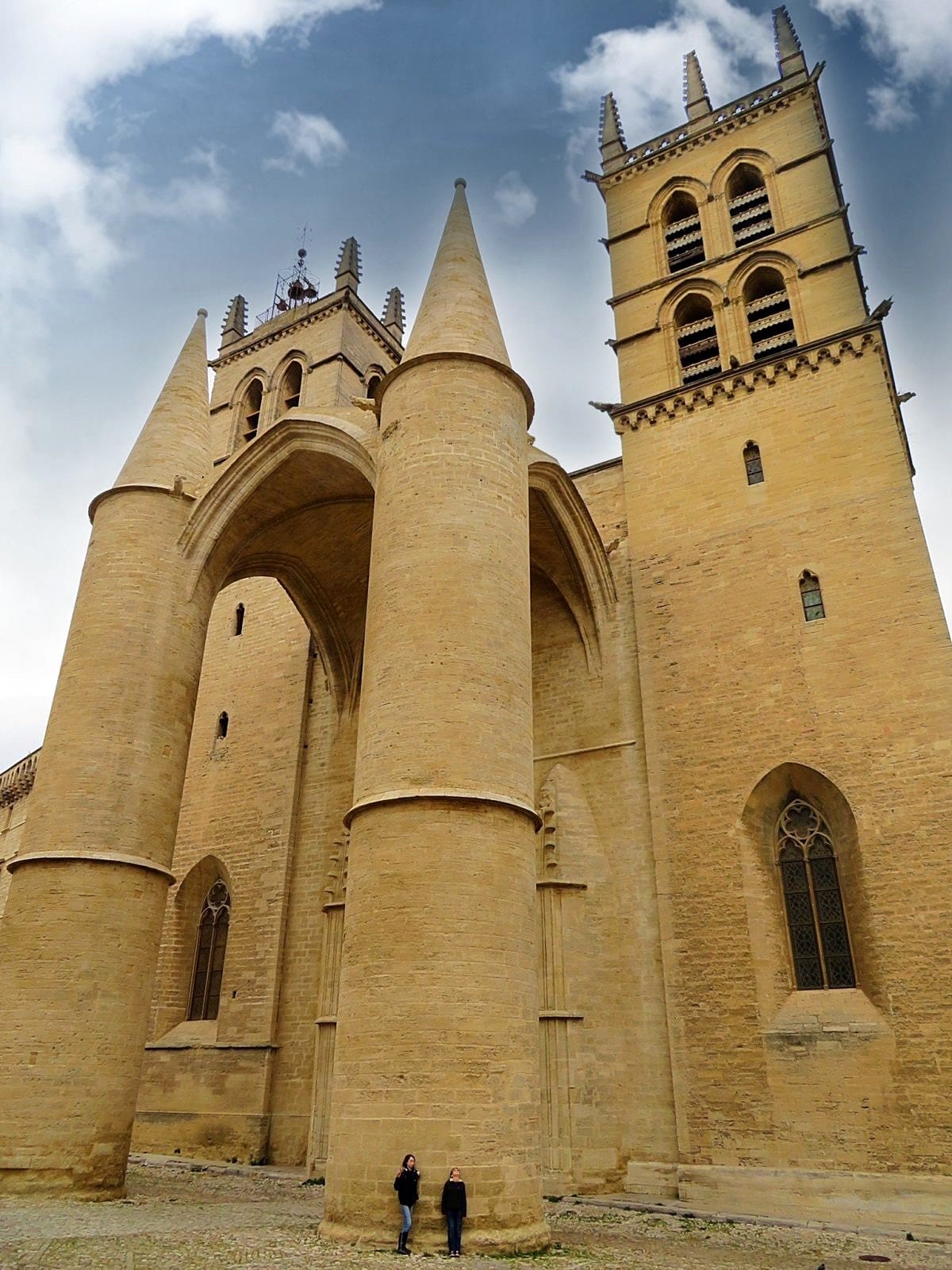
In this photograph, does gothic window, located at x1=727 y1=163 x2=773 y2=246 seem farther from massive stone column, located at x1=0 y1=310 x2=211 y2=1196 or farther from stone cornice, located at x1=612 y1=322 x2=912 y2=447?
massive stone column, located at x1=0 y1=310 x2=211 y2=1196

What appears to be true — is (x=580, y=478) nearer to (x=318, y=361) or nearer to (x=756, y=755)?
(x=756, y=755)

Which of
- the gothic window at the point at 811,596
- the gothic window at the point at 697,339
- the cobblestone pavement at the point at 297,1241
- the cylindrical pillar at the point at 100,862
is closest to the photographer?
the cobblestone pavement at the point at 297,1241

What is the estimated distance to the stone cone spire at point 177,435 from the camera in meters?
12.6

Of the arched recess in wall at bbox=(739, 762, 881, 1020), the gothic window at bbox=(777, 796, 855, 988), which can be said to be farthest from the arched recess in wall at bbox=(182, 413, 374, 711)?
the gothic window at bbox=(777, 796, 855, 988)

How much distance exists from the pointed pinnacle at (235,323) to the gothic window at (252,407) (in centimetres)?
200

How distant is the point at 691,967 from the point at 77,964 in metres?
6.15

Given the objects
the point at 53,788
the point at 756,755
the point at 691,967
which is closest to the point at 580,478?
→ the point at 756,755

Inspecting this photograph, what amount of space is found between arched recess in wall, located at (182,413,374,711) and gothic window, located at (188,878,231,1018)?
333cm

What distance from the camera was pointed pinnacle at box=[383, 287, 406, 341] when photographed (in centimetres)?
2330

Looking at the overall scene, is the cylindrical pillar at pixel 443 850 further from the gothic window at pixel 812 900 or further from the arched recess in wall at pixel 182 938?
the arched recess in wall at pixel 182 938

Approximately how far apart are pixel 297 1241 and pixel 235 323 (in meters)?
21.0

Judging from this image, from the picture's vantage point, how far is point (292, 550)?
14.3m

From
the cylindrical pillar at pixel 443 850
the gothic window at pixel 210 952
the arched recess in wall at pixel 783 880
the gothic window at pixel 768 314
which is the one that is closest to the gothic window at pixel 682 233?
the gothic window at pixel 768 314

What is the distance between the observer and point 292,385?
20953mm
